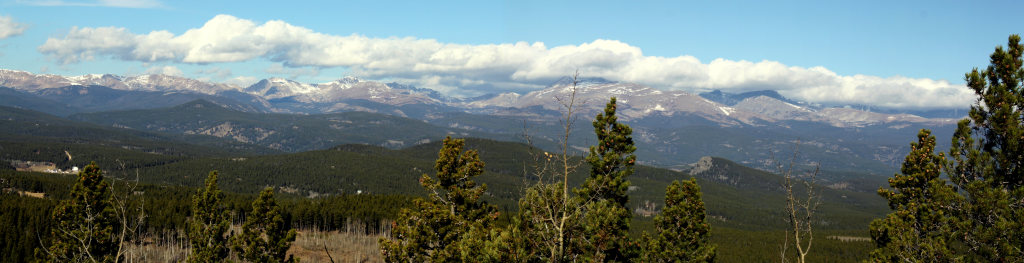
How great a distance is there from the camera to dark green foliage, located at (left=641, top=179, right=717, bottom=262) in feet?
143

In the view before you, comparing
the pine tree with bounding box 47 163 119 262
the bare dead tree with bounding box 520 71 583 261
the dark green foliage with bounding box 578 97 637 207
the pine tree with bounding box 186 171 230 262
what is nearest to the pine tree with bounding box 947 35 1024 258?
the bare dead tree with bounding box 520 71 583 261

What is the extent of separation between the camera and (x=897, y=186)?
109 ft

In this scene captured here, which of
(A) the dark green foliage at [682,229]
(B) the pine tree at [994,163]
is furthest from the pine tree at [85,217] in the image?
(B) the pine tree at [994,163]

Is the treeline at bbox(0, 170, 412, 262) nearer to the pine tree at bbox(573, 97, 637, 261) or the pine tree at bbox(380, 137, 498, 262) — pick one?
the pine tree at bbox(380, 137, 498, 262)

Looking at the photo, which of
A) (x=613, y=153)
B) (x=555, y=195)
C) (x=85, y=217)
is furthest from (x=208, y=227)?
(x=555, y=195)

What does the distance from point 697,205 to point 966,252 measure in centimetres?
2310

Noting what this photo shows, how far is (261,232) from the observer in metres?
47.7

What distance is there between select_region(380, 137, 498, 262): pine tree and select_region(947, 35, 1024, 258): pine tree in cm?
2418

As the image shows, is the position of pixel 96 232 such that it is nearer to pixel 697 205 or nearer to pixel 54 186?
pixel 697 205

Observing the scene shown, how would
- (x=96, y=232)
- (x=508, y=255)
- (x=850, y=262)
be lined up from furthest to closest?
(x=850, y=262) < (x=96, y=232) < (x=508, y=255)

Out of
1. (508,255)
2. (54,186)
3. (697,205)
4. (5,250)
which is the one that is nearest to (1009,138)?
(508,255)

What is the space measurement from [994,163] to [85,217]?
59201 mm

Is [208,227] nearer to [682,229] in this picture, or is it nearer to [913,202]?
[682,229]

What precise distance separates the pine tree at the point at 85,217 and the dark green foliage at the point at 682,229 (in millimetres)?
44407
